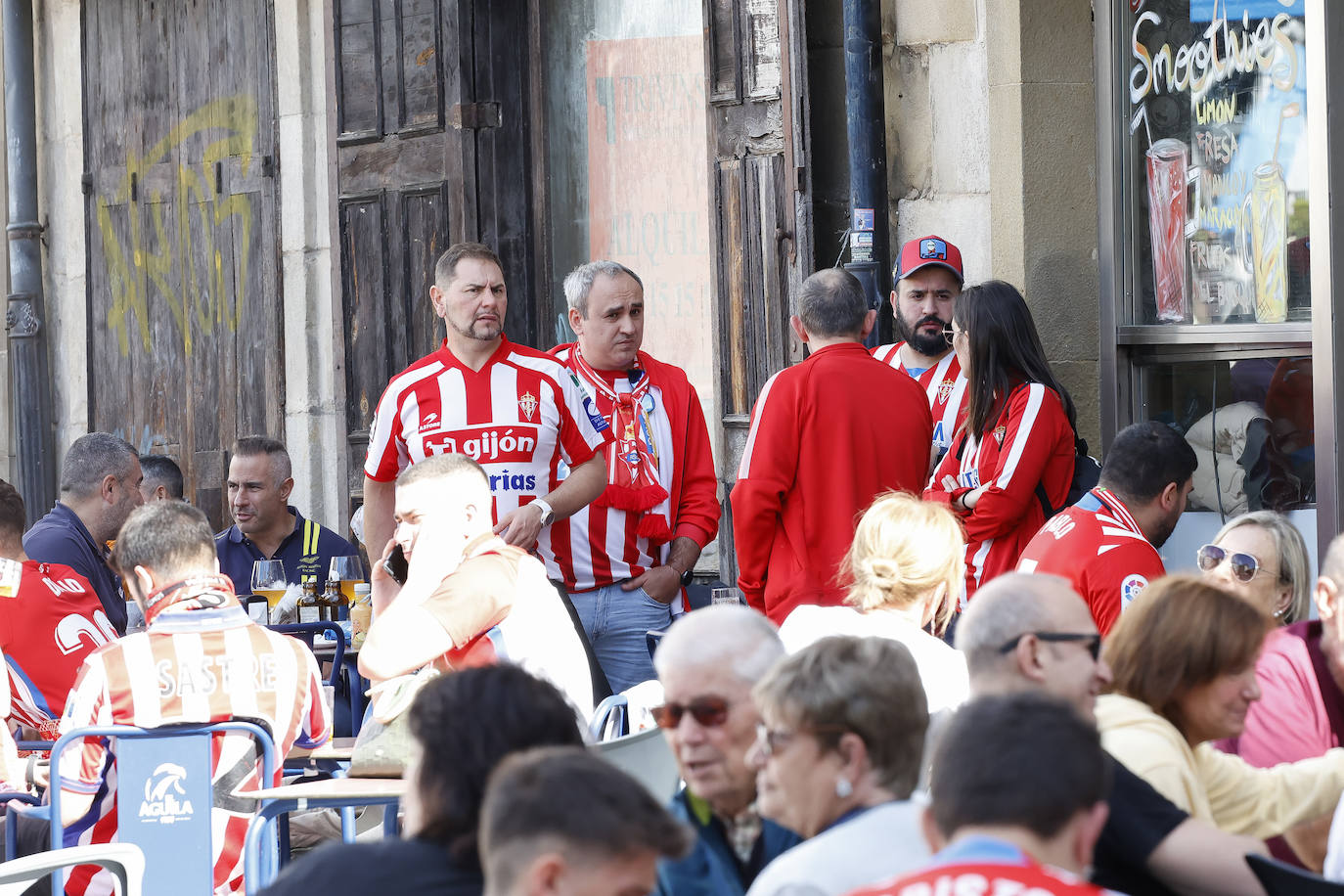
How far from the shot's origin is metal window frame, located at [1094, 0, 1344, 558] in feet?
17.3

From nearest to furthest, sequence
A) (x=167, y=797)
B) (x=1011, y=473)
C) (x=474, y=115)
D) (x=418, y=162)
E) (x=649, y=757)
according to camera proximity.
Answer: (x=649, y=757) → (x=167, y=797) → (x=1011, y=473) → (x=474, y=115) → (x=418, y=162)

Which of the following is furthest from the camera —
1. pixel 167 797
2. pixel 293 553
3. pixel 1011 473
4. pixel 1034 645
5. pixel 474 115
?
pixel 474 115

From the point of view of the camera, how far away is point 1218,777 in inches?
127

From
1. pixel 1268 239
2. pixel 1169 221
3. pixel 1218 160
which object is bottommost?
pixel 1268 239

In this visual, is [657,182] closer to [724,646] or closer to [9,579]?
[9,579]

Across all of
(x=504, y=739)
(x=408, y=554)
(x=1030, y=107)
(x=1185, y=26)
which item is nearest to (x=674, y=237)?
(x=1030, y=107)

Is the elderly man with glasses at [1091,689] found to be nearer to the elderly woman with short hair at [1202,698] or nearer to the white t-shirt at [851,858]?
the elderly woman with short hair at [1202,698]

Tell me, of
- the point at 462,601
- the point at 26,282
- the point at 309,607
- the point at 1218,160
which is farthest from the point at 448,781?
the point at 26,282

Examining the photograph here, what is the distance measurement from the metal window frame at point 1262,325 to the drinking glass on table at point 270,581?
10.1 feet

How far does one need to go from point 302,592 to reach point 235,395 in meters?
3.88

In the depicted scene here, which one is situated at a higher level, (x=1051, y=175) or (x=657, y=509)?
(x=1051, y=175)

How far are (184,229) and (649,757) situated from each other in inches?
303

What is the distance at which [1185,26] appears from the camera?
6.18m

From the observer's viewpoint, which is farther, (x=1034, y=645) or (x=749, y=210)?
(x=749, y=210)
